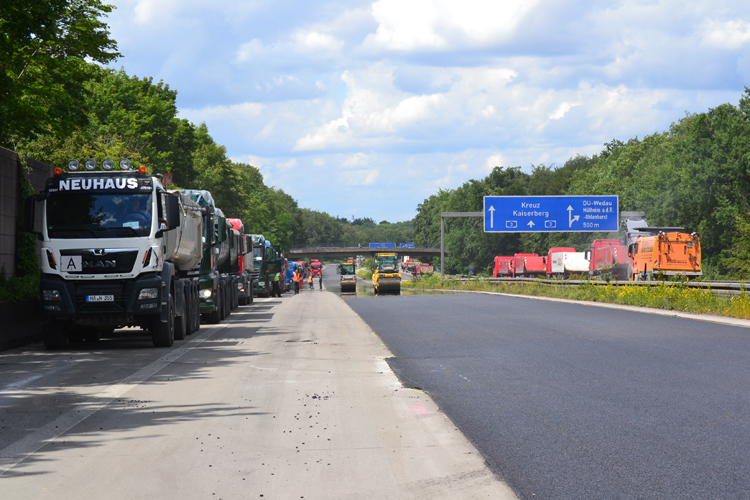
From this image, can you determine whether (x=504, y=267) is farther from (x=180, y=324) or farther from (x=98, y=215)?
(x=98, y=215)

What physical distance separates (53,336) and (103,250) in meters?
1.99

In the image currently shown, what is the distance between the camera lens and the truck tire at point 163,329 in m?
16.1

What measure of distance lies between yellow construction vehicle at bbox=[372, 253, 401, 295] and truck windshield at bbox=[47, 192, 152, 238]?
137 feet

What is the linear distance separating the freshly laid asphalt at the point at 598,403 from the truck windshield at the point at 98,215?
544 cm

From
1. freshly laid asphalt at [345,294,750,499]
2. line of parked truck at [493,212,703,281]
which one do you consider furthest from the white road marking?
line of parked truck at [493,212,703,281]

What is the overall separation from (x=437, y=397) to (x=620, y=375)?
314 cm

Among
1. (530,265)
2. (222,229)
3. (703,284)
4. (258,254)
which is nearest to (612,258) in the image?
(258,254)

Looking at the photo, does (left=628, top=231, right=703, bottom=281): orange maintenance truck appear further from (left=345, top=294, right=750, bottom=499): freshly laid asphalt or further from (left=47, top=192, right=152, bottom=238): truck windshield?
(left=47, top=192, right=152, bottom=238): truck windshield

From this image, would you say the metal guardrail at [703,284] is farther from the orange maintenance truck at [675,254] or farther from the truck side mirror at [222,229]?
the truck side mirror at [222,229]

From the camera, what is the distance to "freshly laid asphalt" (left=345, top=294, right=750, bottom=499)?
605 centimetres

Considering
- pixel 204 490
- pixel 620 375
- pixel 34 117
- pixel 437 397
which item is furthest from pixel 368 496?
pixel 34 117

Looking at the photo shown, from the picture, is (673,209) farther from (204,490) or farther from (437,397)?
(204,490)

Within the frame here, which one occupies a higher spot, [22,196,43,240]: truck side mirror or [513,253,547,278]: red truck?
[22,196,43,240]: truck side mirror

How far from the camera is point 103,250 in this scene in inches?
605
